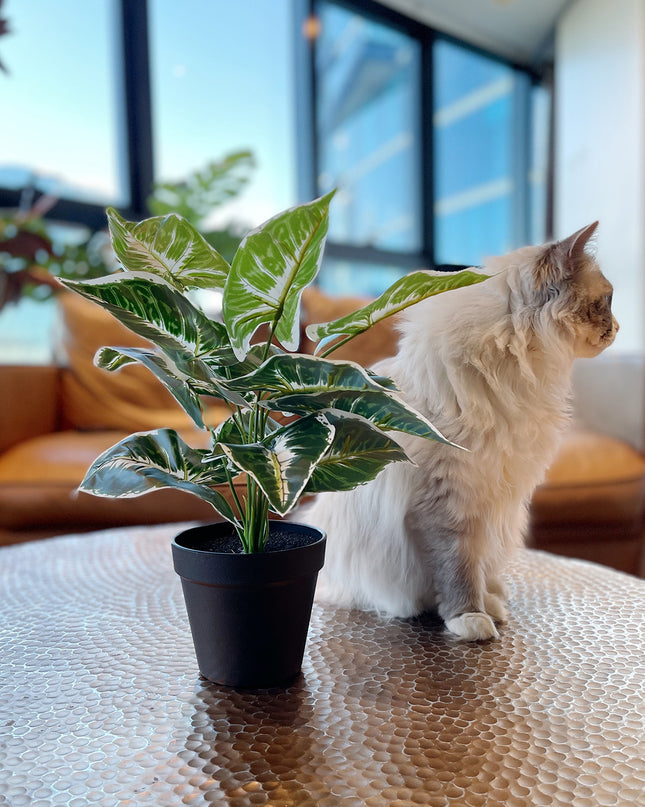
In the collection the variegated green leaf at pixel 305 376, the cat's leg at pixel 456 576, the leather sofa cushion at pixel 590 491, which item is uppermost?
the variegated green leaf at pixel 305 376

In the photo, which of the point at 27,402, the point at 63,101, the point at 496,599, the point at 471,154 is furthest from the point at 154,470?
the point at 471,154

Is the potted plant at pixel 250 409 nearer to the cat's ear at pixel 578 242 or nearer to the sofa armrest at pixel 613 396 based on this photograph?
the cat's ear at pixel 578 242

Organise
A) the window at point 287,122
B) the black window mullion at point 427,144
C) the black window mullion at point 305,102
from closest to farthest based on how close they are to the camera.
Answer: the window at point 287,122, the black window mullion at point 305,102, the black window mullion at point 427,144

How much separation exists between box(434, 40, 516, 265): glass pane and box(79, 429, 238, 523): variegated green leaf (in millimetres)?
4467

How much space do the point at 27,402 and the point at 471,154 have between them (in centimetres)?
436

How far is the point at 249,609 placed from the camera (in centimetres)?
57

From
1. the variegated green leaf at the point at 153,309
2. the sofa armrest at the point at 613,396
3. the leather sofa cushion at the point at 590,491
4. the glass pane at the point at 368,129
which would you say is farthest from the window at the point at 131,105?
the variegated green leaf at the point at 153,309

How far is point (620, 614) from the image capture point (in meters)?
0.78

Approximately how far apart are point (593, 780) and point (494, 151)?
18.0 ft

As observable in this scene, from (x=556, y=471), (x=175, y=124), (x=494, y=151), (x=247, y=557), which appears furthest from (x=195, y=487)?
(x=494, y=151)

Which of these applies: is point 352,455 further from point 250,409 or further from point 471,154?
point 471,154

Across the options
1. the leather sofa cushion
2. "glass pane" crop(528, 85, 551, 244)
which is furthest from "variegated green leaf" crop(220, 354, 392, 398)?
"glass pane" crop(528, 85, 551, 244)

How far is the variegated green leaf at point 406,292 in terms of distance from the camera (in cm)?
51

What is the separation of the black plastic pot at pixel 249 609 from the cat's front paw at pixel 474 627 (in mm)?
209
